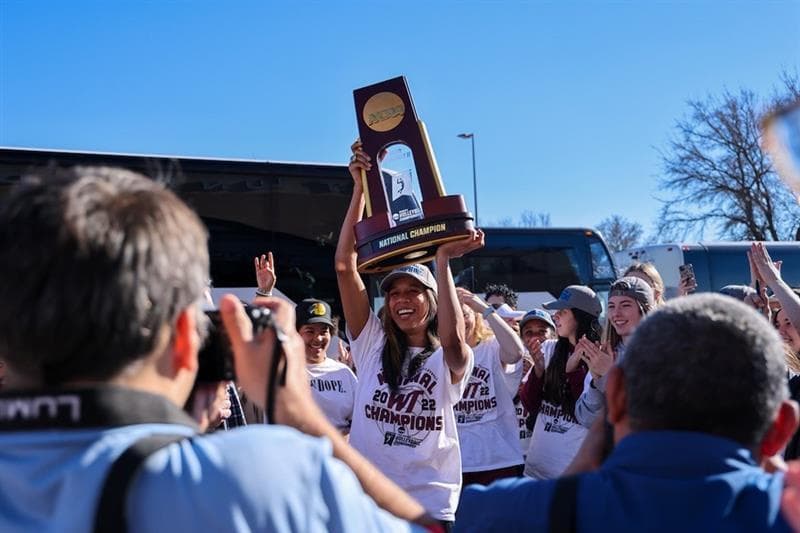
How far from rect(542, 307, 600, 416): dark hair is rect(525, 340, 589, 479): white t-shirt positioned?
0.17 feet

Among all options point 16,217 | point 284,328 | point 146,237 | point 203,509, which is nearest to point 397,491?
point 284,328

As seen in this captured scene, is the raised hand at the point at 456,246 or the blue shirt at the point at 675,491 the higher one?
the raised hand at the point at 456,246

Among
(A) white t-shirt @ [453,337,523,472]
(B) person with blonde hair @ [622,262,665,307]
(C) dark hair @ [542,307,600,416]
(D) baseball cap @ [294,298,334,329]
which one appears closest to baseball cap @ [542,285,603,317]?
(C) dark hair @ [542,307,600,416]

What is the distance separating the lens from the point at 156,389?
1.19m

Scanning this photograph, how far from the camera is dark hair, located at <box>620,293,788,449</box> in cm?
147

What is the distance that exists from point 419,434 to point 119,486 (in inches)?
103

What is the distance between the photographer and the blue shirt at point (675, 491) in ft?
4.60

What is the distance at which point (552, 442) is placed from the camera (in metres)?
4.67

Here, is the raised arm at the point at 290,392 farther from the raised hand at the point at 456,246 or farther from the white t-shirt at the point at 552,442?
the white t-shirt at the point at 552,442

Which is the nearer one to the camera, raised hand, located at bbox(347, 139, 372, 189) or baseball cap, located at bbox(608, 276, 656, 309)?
raised hand, located at bbox(347, 139, 372, 189)

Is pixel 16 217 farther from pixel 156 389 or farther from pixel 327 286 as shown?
pixel 327 286

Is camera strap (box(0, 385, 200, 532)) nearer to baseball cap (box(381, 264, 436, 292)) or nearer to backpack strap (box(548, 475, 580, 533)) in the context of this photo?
backpack strap (box(548, 475, 580, 533))

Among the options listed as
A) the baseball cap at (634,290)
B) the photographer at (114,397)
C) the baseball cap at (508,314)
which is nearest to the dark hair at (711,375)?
the photographer at (114,397)

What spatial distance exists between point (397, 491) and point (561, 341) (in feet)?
12.2
